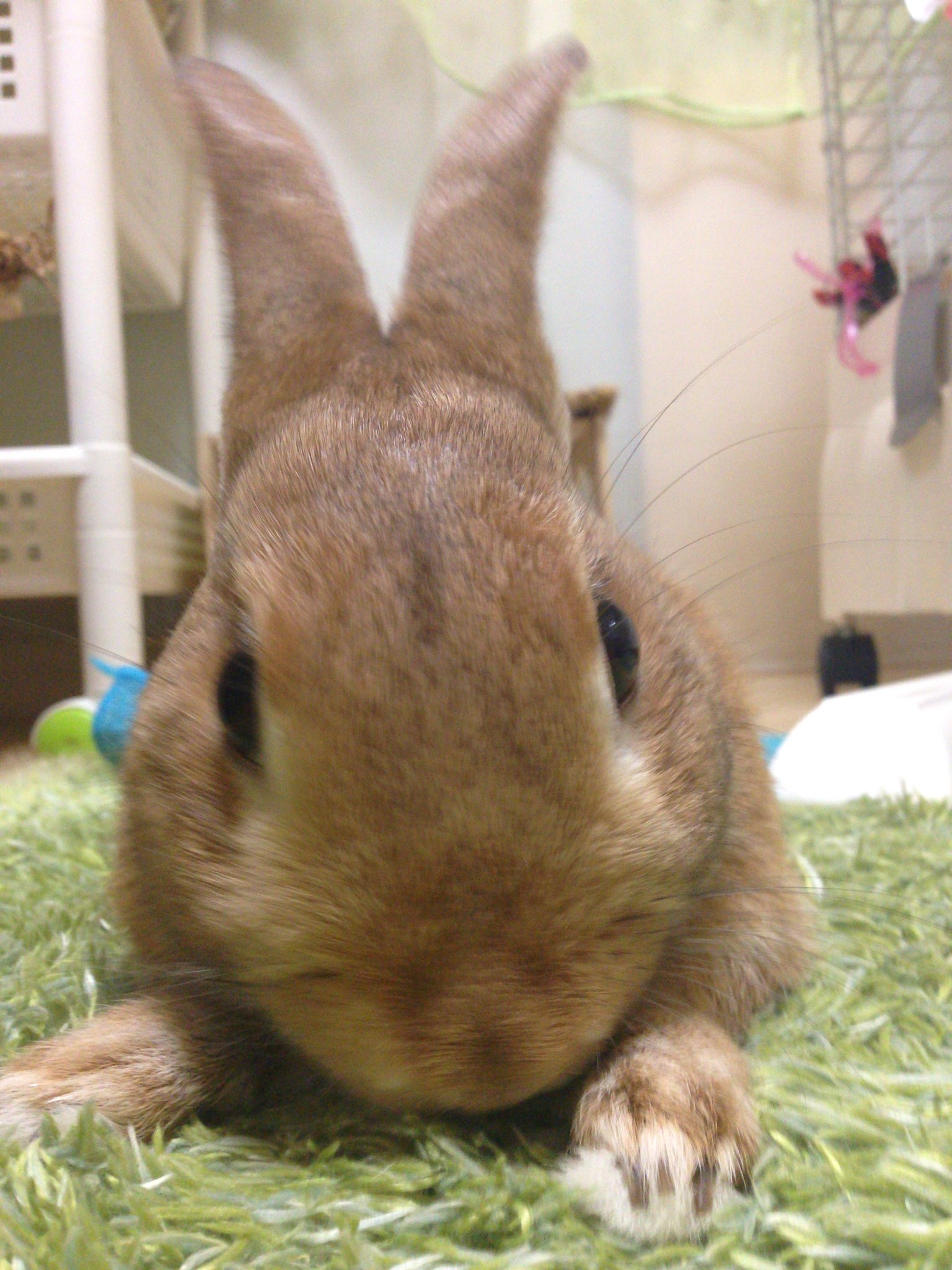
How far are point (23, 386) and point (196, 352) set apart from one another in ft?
1.71

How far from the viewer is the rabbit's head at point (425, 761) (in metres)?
0.54

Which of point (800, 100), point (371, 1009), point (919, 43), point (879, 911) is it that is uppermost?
point (800, 100)

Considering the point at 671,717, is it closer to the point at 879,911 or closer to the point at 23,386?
the point at 879,911

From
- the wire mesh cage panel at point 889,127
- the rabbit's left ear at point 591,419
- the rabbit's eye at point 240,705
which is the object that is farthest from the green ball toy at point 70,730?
the wire mesh cage panel at point 889,127

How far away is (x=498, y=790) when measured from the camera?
54 centimetres

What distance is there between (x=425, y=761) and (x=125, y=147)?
83.9 inches

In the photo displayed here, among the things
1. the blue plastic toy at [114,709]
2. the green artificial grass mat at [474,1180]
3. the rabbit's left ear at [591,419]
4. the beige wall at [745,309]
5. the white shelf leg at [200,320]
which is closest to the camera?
the green artificial grass mat at [474,1180]

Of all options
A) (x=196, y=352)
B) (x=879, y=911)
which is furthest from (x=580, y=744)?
(x=196, y=352)

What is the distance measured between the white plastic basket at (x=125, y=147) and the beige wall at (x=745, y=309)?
145cm

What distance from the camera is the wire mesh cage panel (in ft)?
8.13

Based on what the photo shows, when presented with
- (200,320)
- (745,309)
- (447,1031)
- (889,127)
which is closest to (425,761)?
(447,1031)

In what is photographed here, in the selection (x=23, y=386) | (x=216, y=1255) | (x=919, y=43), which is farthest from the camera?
(x=23, y=386)

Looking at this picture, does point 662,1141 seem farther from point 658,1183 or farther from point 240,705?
point 240,705

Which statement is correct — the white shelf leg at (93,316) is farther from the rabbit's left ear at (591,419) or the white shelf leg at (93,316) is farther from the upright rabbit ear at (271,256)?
the upright rabbit ear at (271,256)
